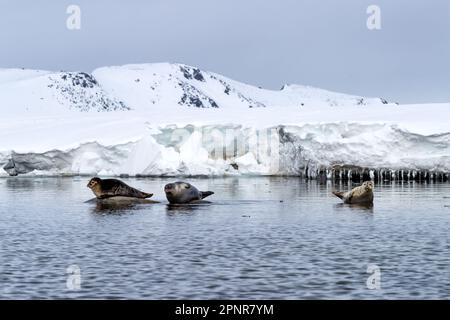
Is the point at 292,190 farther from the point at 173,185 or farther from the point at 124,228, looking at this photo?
the point at 124,228

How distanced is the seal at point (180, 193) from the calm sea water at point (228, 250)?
2.01 ft

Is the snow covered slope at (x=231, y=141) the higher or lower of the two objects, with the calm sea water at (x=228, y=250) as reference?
higher

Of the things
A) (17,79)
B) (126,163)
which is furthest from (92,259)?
(17,79)

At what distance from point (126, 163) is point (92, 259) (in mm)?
32975

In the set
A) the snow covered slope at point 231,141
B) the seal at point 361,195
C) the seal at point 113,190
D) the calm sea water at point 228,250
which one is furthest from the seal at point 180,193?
the snow covered slope at point 231,141

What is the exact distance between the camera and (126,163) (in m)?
46.8

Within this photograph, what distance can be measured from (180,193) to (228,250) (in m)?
9.69

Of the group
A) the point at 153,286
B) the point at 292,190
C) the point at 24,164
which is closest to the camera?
the point at 153,286

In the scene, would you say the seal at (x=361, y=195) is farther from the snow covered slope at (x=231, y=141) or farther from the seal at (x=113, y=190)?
the snow covered slope at (x=231, y=141)

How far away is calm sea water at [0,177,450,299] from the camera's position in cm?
1128

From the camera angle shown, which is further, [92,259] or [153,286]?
[92,259]

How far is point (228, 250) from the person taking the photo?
14930mm

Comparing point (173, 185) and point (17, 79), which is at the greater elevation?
point (17, 79)

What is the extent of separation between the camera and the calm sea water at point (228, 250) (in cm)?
1128
